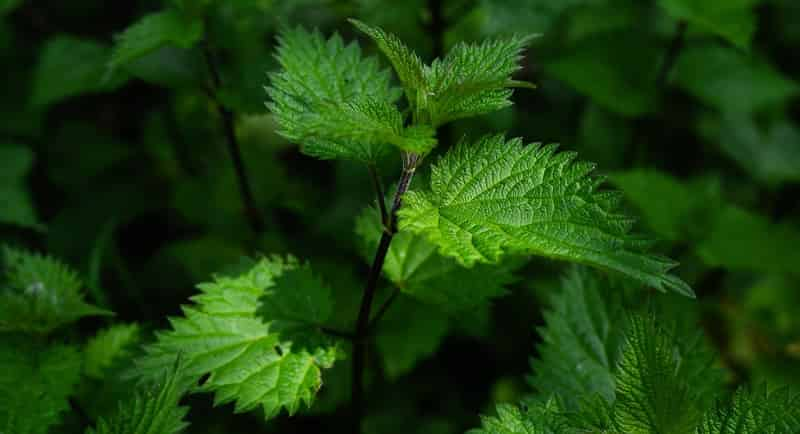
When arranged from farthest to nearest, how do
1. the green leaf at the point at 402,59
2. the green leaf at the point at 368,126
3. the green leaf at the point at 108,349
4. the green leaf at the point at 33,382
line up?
the green leaf at the point at 108,349 < the green leaf at the point at 33,382 < the green leaf at the point at 402,59 < the green leaf at the point at 368,126

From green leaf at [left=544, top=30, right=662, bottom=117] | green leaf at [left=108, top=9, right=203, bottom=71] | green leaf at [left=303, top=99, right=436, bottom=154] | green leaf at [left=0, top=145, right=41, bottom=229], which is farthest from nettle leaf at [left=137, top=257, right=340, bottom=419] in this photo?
green leaf at [left=544, top=30, right=662, bottom=117]

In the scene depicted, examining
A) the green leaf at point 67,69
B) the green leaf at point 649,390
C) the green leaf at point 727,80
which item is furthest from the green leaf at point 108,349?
the green leaf at point 727,80

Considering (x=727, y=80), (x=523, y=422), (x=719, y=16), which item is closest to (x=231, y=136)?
(x=523, y=422)

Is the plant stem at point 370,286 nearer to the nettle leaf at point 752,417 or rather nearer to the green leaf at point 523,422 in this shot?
the green leaf at point 523,422

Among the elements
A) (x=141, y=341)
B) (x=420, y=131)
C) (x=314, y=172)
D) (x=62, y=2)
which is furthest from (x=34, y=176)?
(x=420, y=131)

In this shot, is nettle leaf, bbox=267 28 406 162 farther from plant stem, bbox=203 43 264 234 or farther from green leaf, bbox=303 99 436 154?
plant stem, bbox=203 43 264 234

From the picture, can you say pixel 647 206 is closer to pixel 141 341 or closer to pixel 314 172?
pixel 314 172

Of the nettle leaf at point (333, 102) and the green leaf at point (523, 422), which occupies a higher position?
the nettle leaf at point (333, 102)

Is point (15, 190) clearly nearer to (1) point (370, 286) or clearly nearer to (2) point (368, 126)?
(1) point (370, 286)
